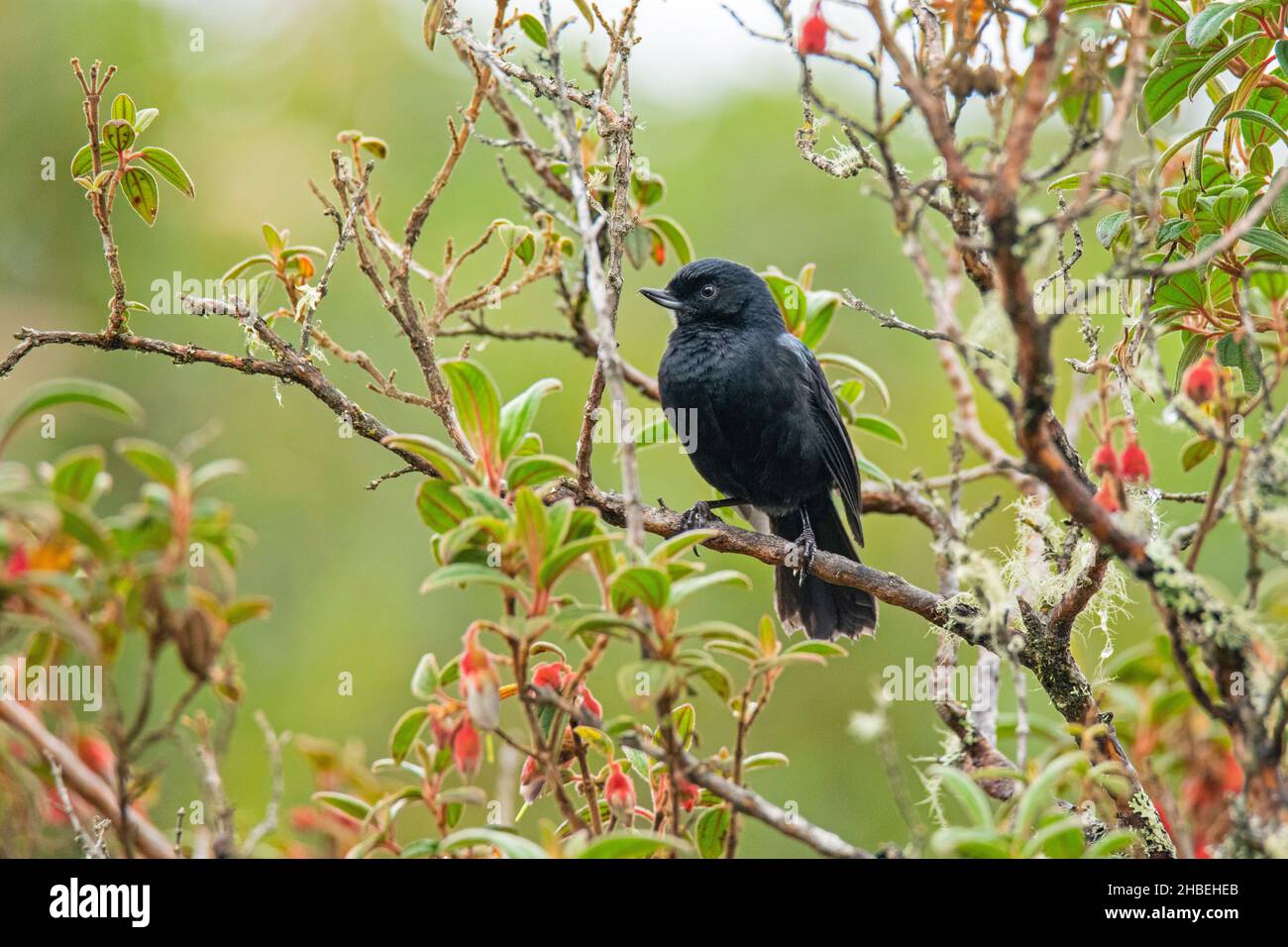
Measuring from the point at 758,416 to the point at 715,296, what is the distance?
1.93 feet

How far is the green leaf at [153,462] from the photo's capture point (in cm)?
146

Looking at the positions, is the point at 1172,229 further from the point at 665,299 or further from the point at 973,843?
the point at 665,299

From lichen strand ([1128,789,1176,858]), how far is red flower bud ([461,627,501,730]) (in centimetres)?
128

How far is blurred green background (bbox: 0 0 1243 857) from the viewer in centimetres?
677

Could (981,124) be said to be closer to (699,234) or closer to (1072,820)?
(699,234)

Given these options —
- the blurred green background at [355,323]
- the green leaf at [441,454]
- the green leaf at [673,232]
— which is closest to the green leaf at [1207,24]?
the green leaf at [673,232]

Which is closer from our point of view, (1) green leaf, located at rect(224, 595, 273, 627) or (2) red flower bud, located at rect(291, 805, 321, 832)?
(1) green leaf, located at rect(224, 595, 273, 627)

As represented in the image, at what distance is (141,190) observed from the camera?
2797 millimetres

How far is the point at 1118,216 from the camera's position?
110 inches

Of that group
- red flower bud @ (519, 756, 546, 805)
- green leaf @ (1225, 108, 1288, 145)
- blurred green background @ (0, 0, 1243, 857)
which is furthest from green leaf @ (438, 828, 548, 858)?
blurred green background @ (0, 0, 1243, 857)

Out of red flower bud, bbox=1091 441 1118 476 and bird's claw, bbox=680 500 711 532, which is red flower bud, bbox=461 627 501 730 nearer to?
red flower bud, bbox=1091 441 1118 476

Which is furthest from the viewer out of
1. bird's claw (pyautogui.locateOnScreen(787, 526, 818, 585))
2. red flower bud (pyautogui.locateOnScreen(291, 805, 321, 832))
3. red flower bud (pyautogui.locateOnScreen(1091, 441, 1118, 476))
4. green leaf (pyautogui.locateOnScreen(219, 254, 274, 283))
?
bird's claw (pyautogui.locateOnScreen(787, 526, 818, 585))

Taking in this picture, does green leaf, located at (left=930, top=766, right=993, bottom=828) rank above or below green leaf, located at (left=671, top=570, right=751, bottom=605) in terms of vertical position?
below

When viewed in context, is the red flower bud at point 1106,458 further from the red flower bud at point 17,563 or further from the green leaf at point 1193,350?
the red flower bud at point 17,563
